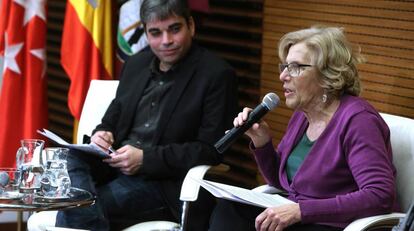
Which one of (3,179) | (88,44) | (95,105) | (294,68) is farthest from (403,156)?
(88,44)

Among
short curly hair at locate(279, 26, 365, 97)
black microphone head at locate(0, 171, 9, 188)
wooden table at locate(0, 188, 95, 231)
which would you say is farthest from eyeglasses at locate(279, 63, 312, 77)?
black microphone head at locate(0, 171, 9, 188)

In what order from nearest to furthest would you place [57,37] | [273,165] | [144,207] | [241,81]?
[273,165], [144,207], [241,81], [57,37]

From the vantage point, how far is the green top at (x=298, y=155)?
3506 mm

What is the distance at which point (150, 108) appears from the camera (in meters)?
4.26

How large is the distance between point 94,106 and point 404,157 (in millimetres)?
1703

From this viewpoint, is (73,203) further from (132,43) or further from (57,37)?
(57,37)

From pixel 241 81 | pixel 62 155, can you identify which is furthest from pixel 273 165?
pixel 241 81

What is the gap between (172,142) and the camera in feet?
13.5

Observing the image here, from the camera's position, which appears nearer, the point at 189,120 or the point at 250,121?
the point at 250,121

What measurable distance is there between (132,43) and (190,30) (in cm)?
83

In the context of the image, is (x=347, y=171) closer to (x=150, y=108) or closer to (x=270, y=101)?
(x=270, y=101)

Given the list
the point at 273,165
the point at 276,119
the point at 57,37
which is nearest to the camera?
the point at 273,165

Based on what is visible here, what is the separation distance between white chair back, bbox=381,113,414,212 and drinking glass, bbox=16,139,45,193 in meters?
1.38

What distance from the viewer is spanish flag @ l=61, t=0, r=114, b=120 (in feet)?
16.9
